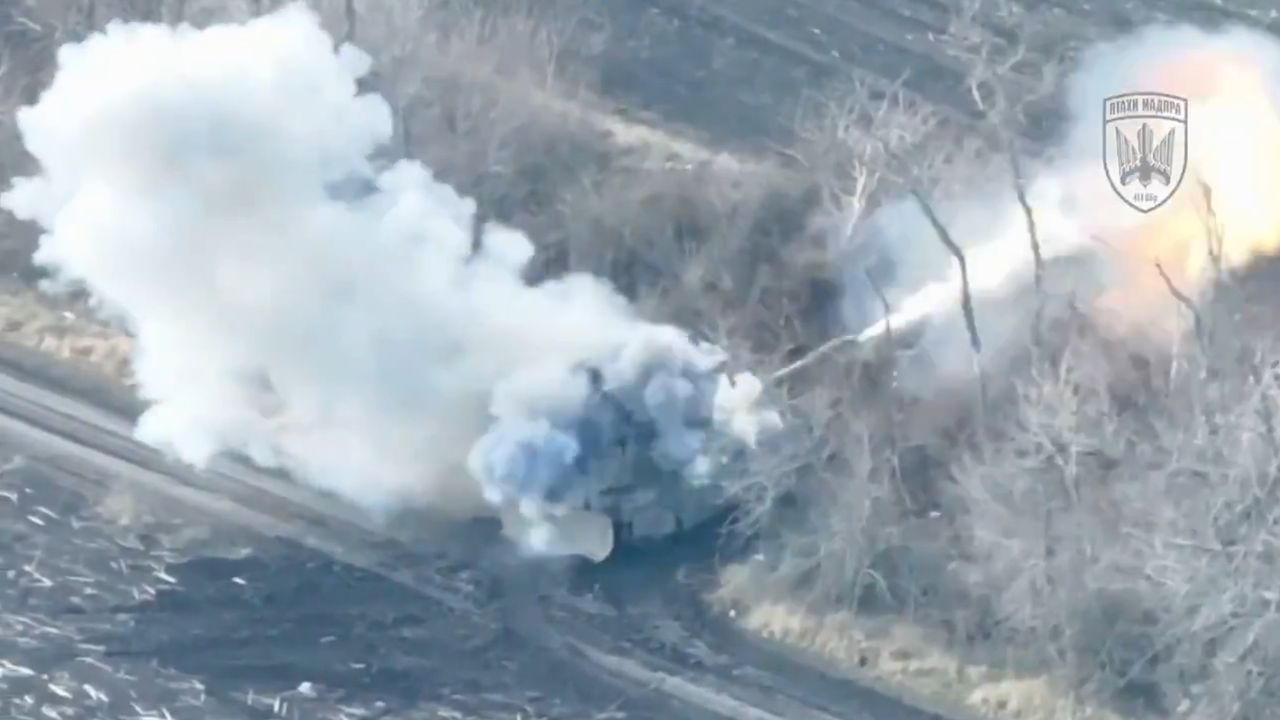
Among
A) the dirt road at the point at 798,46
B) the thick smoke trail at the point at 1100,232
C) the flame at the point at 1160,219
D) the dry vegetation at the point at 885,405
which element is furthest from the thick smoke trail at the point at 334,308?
the dirt road at the point at 798,46

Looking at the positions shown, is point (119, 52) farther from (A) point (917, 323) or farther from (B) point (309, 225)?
(A) point (917, 323)

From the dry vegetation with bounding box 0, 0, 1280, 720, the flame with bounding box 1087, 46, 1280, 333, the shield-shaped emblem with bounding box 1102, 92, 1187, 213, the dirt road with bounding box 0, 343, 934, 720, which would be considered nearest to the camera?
the dry vegetation with bounding box 0, 0, 1280, 720

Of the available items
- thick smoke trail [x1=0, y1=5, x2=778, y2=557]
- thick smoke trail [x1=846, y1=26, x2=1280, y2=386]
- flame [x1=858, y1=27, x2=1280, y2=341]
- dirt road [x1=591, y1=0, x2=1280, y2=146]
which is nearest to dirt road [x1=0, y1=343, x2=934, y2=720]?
thick smoke trail [x1=0, y1=5, x2=778, y2=557]

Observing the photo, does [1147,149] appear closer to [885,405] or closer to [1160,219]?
[1160,219]

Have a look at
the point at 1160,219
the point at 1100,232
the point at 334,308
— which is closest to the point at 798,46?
the point at 1100,232

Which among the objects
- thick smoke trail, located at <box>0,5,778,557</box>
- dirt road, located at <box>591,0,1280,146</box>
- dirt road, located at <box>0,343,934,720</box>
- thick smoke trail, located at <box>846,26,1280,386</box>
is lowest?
dirt road, located at <box>0,343,934,720</box>

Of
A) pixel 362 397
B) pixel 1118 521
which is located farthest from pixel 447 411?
pixel 1118 521

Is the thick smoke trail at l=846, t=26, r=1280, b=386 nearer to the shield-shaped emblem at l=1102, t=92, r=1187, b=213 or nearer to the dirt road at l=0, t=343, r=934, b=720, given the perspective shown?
the shield-shaped emblem at l=1102, t=92, r=1187, b=213

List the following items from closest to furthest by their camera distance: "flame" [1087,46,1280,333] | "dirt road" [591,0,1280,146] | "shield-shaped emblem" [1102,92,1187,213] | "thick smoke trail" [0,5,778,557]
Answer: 1. "thick smoke trail" [0,5,778,557]
2. "flame" [1087,46,1280,333]
3. "shield-shaped emblem" [1102,92,1187,213]
4. "dirt road" [591,0,1280,146]

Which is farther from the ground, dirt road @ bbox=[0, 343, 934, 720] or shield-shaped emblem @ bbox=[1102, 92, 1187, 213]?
shield-shaped emblem @ bbox=[1102, 92, 1187, 213]
